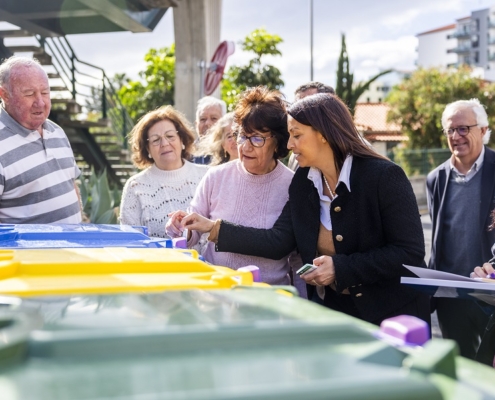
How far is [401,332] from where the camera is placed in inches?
46.9

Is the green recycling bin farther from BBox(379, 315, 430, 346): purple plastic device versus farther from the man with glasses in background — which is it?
the man with glasses in background

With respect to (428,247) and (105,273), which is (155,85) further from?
(105,273)

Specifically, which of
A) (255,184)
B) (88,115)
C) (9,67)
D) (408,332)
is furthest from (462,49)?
(408,332)

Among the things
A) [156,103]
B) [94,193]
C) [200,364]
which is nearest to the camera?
[200,364]

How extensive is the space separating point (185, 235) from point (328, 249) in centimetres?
60

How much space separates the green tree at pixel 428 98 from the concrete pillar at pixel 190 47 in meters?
19.6

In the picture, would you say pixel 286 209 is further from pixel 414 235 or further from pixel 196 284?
pixel 196 284

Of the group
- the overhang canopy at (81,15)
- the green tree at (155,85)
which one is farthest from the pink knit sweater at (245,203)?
the green tree at (155,85)

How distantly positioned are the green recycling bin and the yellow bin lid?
0.62 ft

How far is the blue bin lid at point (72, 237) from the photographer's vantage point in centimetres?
228

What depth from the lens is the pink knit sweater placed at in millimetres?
2881

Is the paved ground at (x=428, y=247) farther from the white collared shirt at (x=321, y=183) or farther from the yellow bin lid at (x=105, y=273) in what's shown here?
the yellow bin lid at (x=105, y=273)

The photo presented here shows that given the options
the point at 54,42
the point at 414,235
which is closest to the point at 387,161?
the point at 414,235

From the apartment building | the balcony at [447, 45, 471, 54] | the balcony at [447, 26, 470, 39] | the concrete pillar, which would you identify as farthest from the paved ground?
the balcony at [447, 26, 470, 39]
